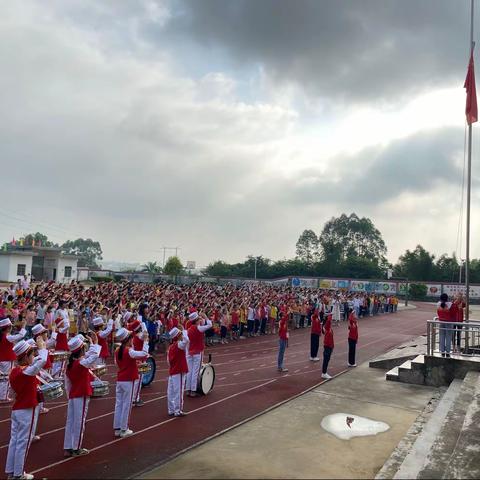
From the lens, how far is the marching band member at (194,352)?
10.3 m

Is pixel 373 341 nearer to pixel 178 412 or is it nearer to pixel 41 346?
pixel 178 412

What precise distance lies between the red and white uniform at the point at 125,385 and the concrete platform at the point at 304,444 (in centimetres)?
151

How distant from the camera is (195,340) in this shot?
1041 centimetres

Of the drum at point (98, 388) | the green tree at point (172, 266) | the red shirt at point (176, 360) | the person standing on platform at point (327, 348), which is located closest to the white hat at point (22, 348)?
the drum at point (98, 388)

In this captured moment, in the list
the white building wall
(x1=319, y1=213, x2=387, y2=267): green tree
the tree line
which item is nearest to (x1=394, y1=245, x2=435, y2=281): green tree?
the tree line

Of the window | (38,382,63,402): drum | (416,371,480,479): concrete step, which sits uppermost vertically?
the window

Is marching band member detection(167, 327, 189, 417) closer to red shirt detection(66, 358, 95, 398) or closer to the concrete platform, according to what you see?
the concrete platform

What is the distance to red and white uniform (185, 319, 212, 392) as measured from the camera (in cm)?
1034

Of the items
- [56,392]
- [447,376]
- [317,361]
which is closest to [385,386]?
[447,376]

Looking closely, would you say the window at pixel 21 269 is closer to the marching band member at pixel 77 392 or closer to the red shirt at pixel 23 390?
the marching band member at pixel 77 392

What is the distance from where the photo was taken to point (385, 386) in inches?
456

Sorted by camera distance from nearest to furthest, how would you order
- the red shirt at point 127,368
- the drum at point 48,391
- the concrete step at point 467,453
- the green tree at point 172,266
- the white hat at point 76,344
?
the concrete step at point 467,453, the drum at point 48,391, the white hat at point 76,344, the red shirt at point 127,368, the green tree at point 172,266

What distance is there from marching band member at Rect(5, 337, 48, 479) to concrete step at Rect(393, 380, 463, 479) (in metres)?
4.87

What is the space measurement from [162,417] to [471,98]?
1216 centimetres
